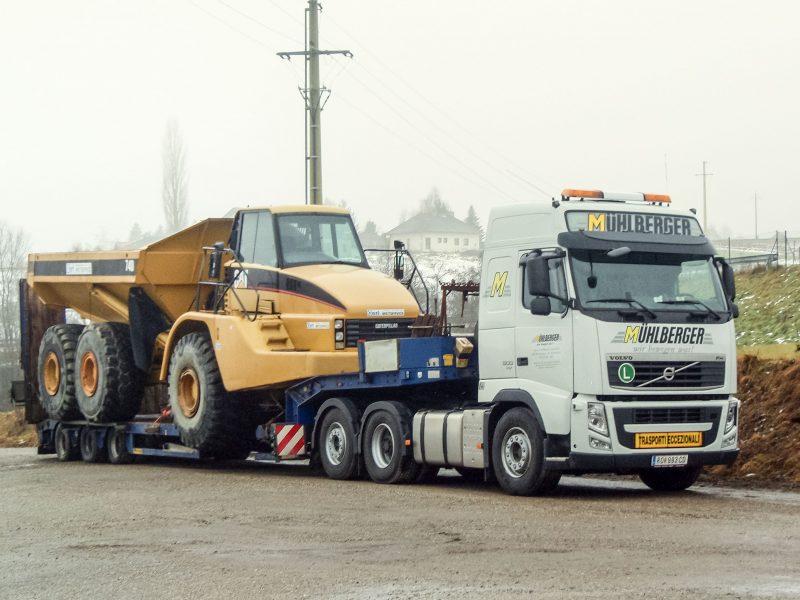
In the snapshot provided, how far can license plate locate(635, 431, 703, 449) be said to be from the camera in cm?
1580

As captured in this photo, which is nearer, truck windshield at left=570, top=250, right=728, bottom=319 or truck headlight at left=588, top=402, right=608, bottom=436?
truck headlight at left=588, top=402, right=608, bottom=436

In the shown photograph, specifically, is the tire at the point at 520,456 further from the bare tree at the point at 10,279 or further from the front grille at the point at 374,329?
the bare tree at the point at 10,279

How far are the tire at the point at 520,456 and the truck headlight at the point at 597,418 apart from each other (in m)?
0.66

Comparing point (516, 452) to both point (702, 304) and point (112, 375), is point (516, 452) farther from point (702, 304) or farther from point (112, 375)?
point (112, 375)

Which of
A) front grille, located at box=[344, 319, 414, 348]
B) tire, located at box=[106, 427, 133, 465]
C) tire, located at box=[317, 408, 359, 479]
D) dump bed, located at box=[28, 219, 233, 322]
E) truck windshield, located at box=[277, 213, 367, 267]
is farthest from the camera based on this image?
tire, located at box=[106, 427, 133, 465]

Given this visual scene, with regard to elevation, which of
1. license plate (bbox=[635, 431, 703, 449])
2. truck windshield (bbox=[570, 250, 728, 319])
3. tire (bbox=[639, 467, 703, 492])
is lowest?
tire (bbox=[639, 467, 703, 492])

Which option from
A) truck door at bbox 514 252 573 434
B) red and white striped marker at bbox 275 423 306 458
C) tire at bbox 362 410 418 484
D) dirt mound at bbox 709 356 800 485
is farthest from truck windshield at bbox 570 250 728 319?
red and white striped marker at bbox 275 423 306 458

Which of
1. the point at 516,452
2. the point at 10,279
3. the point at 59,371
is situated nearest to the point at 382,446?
the point at 516,452

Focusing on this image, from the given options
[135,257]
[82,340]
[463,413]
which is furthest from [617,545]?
[82,340]

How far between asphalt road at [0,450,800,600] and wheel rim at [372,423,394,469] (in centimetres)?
69

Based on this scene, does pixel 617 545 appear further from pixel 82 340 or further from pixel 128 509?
pixel 82 340

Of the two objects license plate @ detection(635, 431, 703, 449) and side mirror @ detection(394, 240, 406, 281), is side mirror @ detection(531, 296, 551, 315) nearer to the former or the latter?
license plate @ detection(635, 431, 703, 449)

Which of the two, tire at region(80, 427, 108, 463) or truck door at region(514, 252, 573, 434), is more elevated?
truck door at region(514, 252, 573, 434)

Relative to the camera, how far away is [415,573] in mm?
10516
